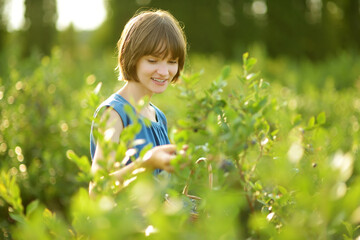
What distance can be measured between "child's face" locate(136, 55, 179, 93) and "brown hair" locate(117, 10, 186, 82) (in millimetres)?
33

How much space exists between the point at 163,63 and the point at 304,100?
4.50 metres

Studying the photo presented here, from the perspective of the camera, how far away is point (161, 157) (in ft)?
4.39

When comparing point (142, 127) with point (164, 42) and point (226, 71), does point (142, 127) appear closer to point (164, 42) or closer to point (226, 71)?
point (164, 42)

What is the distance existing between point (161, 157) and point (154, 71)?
97cm

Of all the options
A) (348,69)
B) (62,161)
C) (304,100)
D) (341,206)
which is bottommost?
(348,69)

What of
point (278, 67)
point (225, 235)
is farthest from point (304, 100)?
point (278, 67)

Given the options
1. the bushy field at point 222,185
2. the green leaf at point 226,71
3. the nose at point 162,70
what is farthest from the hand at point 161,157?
the nose at point 162,70

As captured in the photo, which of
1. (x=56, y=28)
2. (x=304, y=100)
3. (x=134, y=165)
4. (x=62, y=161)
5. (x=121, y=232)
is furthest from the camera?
(x=56, y=28)

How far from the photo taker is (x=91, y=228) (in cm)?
102

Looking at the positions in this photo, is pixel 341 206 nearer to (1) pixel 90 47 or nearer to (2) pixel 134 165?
(2) pixel 134 165

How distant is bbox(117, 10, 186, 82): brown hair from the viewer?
2188 millimetres

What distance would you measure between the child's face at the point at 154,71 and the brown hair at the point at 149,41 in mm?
33

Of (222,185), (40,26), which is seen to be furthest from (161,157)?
(40,26)

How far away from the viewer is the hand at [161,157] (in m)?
1.33
